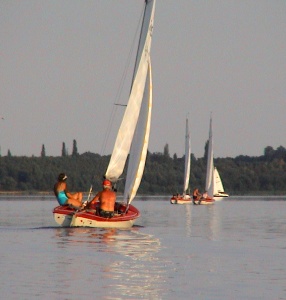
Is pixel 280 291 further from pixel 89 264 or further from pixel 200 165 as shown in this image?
pixel 200 165

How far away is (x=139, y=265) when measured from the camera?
82.9 ft

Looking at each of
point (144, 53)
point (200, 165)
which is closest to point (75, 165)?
point (200, 165)

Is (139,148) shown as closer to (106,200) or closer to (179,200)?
(106,200)

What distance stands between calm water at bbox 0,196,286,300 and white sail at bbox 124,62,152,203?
114 inches

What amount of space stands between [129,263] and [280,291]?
18.3ft

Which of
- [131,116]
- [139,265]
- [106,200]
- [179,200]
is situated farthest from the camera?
[179,200]

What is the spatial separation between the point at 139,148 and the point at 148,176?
12245 cm

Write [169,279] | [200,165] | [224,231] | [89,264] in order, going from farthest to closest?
1. [200,165]
2. [224,231]
3. [89,264]
4. [169,279]

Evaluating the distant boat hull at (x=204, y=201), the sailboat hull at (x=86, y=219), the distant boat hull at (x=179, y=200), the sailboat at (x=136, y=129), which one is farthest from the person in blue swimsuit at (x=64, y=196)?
the distant boat hull at (x=179, y=200)

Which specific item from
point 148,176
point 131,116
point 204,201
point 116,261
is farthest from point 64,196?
point 148,176

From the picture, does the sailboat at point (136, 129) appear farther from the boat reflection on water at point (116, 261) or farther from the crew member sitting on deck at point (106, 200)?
the boat reflection on water at point (116, 261)

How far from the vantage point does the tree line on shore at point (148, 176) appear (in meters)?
163

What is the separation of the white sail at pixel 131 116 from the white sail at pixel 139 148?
0.74 ft

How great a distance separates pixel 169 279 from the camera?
22.7 m
